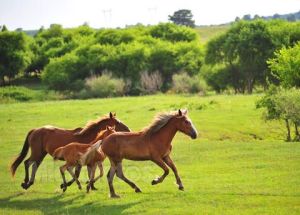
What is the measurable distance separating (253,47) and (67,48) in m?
37.3

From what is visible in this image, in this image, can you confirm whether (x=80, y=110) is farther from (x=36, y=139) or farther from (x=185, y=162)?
(x=36, y=139)

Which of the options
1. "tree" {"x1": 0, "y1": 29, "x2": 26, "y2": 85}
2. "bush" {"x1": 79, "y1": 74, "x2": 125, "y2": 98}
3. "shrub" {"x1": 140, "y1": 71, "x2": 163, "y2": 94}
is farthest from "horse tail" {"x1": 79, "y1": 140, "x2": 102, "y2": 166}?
"tree" {"x1": 0, "y1": 29, "x2": 26, "y2": 85}

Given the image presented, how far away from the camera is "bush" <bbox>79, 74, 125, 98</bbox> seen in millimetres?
70875

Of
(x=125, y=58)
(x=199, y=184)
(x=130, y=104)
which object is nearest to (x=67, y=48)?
(x=125, y=58)

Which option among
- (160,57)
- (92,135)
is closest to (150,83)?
(160,57)

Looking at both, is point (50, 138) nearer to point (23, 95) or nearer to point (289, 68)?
point (289, 68)

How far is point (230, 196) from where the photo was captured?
1588cm

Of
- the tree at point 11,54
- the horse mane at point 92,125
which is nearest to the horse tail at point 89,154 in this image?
the horse mane at point 92,125

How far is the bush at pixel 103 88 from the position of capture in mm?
70875

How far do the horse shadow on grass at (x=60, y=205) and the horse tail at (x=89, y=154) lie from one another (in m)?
1.00

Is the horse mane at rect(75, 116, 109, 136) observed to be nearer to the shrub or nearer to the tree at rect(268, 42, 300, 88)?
the tree at rect(268, 42, 300, 88)

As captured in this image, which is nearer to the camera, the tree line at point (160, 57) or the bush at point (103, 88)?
the tree line at point (160, 57)

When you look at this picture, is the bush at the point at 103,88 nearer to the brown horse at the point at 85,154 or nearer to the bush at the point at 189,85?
the bush at the point at 189,85

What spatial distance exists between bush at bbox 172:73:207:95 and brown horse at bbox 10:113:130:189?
168 ft
